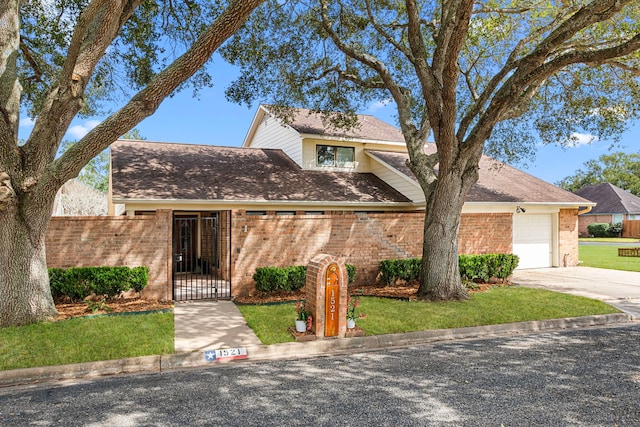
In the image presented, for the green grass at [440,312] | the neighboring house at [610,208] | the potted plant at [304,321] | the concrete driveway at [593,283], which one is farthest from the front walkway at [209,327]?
the neighboring house at [610,208]

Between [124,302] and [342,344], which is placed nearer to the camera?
[342,344]

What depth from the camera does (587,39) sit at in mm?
10844

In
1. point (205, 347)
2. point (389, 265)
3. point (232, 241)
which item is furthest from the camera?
point (389, 265)

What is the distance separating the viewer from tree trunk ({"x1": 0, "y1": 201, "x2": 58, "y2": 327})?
7340mm

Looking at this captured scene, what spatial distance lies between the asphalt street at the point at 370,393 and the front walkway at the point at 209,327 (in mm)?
750

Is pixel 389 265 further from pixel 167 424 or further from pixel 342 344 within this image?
pixel 167 424

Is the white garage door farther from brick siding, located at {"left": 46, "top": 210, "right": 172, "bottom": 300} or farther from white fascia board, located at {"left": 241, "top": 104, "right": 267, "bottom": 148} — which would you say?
brick siding, located at {"left": 46, "top": 210, "right": 172, "bottom": 300}

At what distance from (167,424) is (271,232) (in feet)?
23.5

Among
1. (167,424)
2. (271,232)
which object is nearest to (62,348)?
(167,424)

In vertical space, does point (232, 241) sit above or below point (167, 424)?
above

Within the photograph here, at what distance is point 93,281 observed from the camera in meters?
9.45

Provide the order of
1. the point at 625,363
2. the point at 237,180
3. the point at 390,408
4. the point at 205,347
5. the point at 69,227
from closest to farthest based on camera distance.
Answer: the point at 390,408 → the point at 625,363 → the point at 205,347 → the point at 69,227 → the point at 237,180

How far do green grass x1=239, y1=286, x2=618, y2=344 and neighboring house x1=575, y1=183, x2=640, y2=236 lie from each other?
131 feet

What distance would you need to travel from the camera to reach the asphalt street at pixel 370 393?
169 inches
